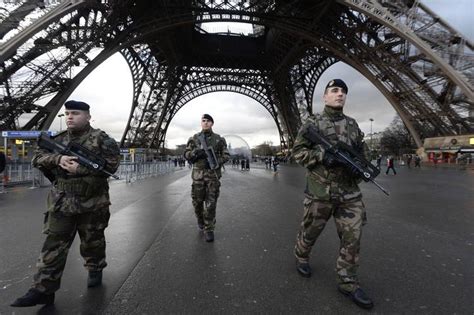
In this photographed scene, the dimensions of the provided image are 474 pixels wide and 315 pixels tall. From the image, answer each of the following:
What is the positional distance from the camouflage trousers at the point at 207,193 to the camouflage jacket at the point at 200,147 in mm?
17

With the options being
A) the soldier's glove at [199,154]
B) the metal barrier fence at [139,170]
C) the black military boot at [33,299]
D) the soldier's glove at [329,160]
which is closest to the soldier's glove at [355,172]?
the soldier's glove at [329,160]

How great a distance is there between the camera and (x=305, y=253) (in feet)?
9.57

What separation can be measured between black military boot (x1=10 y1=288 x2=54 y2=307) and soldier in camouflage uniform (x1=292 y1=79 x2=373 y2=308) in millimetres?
2383

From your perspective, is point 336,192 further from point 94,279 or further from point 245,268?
point 94,279

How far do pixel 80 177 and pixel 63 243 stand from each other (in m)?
0.59

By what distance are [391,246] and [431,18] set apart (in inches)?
853

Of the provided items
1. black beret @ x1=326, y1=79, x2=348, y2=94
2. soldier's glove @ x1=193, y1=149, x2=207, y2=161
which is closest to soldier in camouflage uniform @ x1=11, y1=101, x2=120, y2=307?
soldier's glove @ x1=193, y1=149, x2=207, y2=161

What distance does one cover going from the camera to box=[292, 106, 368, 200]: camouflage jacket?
2.61 metres

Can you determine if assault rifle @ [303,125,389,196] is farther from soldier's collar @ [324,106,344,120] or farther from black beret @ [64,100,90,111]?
black beret @ [64,100,90,111]

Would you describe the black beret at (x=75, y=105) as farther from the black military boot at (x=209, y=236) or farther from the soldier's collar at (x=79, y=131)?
the black military boot at (x=209, y=236)

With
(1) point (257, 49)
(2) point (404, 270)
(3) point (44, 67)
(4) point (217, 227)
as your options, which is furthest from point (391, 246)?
(1) point (257, 49)

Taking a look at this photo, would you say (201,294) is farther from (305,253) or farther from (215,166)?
(215,166)

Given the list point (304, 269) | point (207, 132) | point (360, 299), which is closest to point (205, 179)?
point (207, 132)

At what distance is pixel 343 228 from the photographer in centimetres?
254
